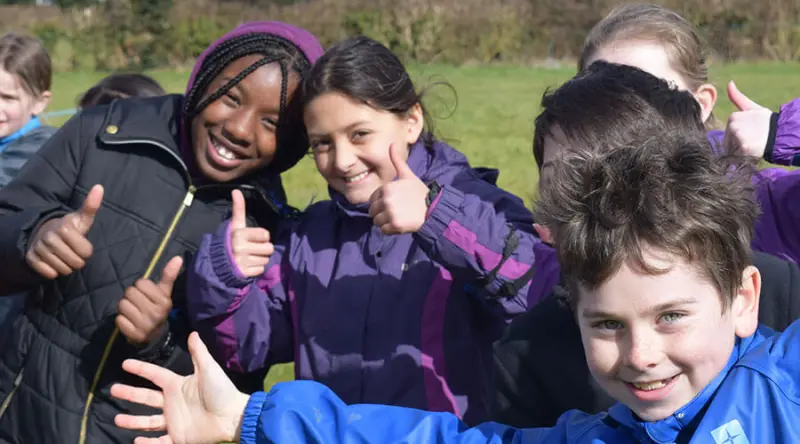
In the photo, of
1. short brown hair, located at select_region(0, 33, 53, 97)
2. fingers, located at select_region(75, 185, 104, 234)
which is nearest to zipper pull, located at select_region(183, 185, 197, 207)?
fingers, located at select_region(75, 185, 104, 234)

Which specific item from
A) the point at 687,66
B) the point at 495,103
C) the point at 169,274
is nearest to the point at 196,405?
the point at 169,274

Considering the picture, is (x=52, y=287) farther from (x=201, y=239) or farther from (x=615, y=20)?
(x=615, y=20)

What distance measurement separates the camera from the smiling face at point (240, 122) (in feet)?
9.72

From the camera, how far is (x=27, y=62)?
4.37 metres

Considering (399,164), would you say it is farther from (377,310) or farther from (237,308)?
(237,308)

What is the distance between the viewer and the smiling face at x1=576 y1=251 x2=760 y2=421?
179 cm

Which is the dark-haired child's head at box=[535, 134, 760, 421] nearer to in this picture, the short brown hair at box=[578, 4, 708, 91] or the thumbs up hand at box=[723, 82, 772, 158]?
the thumbs up hand at box=[723, 82, 772, 158]

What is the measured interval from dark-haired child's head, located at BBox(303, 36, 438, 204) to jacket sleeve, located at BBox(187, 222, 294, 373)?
314mm

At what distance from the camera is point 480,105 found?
16.8m

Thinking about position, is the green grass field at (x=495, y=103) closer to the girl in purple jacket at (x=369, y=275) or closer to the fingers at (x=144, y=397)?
the girl in purple jacket at (x=369, y=275)

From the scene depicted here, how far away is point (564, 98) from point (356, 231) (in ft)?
2.36

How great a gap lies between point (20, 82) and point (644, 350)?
336 cm

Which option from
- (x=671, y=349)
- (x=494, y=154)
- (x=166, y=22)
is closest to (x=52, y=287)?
(x=671, y=349)

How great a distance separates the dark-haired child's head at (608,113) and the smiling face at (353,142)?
0.49 metres
